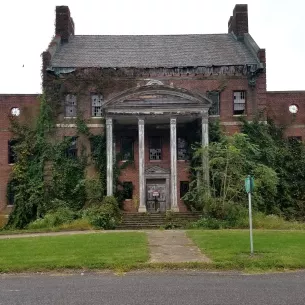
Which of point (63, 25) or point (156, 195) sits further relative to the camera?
point (63, 25)

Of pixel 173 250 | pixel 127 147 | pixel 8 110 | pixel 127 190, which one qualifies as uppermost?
pixel 8 110

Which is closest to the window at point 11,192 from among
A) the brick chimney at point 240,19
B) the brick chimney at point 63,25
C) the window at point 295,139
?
the brick chimney at point 63,25

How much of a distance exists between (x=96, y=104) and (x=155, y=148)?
16.3 ft

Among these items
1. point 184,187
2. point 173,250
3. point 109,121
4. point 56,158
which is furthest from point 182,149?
point 173,250

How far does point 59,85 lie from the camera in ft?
107

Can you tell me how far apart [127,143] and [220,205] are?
9287 millimetres

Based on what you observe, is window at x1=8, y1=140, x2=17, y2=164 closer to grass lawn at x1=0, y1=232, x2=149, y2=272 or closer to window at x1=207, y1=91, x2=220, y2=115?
window at x1=207, y1=91, x2=220, y2=115

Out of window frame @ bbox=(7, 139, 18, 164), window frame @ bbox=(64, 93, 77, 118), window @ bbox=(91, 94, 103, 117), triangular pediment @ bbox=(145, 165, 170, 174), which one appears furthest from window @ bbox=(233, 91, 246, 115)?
window frame @ bbox=(7, 139, 18, 164)

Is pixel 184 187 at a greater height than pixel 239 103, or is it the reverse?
pixel 239 103

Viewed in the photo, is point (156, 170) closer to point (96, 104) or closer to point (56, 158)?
point (96, 104)

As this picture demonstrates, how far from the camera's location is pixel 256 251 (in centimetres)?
1409

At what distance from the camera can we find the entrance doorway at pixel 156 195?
32344mm

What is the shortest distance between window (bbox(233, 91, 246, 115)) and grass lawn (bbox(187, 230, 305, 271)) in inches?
622

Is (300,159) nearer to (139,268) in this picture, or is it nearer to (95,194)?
(95,194)
